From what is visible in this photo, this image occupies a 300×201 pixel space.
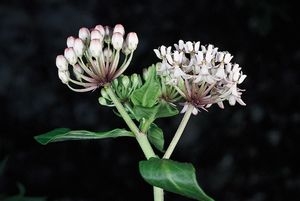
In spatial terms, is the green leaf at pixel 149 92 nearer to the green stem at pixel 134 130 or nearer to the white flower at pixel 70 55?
the green stem at pixel 134 130

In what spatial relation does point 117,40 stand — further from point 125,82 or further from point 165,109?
point 165,109

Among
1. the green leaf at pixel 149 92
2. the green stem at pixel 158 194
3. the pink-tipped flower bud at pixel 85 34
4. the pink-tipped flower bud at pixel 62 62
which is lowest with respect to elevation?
the green stem at pixel 158 194

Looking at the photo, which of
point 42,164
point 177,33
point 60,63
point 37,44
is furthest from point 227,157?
point 60,63

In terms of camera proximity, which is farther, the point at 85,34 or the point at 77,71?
the point at 85,34

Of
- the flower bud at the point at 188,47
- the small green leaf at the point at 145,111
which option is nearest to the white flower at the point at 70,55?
the small green leaf at the point at 145,111

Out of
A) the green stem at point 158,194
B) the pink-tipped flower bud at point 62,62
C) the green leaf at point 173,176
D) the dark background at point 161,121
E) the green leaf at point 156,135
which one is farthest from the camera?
the dark background at point 161,121

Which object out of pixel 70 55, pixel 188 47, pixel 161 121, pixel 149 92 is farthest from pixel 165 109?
pixel 161 121
